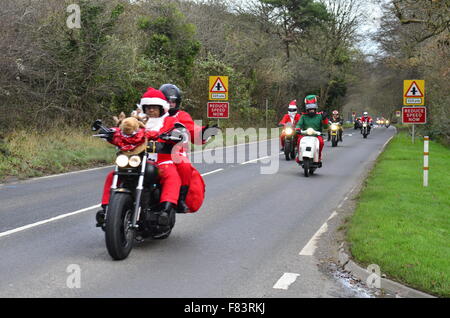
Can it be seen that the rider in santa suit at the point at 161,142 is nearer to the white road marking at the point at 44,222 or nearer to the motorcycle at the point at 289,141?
the white road marking at the point at 44,222

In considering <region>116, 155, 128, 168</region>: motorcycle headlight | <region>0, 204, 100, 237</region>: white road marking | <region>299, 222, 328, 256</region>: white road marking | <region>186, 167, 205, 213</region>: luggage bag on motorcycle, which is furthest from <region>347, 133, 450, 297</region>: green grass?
<region>0, 204, 100, 237</region>: white road marking

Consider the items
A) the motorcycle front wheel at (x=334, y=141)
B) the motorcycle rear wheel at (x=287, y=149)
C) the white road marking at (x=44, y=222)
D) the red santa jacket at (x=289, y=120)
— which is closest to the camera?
the white road marking at (x=44, y=222)

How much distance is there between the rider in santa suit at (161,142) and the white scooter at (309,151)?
28.7ft

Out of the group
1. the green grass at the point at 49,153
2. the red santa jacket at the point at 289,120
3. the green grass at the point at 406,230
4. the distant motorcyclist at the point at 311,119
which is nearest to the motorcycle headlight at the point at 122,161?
the green grass at the point at 406,230

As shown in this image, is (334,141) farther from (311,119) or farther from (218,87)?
(311,119)

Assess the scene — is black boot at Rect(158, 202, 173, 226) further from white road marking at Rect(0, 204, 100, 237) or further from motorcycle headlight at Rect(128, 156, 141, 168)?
white road marking at Rect(0, 204, 100, 237)

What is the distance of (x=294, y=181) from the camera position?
50.3 feet

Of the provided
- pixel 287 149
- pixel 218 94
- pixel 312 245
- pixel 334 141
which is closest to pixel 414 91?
pixel 287 149

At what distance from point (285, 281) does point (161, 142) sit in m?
2.47

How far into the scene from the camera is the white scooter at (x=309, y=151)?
16.2 metres

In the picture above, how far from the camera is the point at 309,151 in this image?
1617 cm

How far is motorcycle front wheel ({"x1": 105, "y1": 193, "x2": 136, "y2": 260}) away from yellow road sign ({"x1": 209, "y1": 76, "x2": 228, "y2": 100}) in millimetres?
19549

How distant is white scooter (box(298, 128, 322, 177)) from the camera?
1616 centimetres
